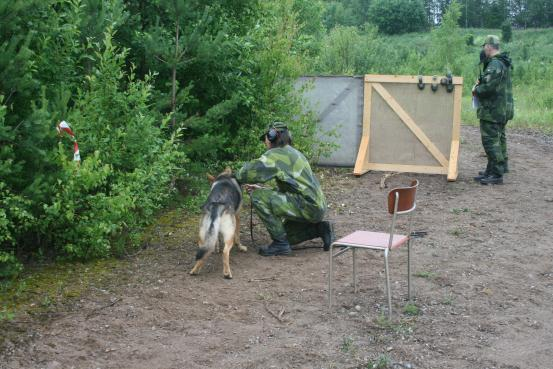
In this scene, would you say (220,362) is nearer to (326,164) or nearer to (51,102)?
(51,102)

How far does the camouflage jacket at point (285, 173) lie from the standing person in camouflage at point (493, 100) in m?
5.06

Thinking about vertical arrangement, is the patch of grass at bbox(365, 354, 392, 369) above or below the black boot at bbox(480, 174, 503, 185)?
below

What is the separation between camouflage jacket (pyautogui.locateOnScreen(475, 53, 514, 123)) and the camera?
11.6m

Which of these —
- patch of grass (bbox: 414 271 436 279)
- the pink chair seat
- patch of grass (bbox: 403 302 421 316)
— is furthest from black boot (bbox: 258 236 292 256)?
patch of grass (bbox: 403 302 421 316)

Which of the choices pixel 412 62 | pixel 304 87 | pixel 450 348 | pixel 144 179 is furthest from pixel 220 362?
pixel 412 62

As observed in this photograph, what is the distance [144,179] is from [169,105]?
2.62m

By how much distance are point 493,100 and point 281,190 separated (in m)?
5.37

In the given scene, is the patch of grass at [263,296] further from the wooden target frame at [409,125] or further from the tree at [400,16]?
the tree at [400,16]

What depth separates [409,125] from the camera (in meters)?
12.6

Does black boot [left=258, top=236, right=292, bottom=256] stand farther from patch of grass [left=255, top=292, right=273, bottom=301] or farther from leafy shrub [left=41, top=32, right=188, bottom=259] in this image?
leafy shrub [left=41, top=32, right=188, bottom=259]

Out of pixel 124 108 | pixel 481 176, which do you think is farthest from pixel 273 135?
pixel 481 176

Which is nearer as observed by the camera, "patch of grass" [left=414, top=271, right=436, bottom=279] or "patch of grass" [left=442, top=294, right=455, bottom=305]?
"patch of grass" [left=442, top=294, right=455, bottom=305]

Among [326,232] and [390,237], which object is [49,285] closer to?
[326,232]

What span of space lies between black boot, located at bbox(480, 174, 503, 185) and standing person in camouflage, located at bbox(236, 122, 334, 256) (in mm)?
4936
